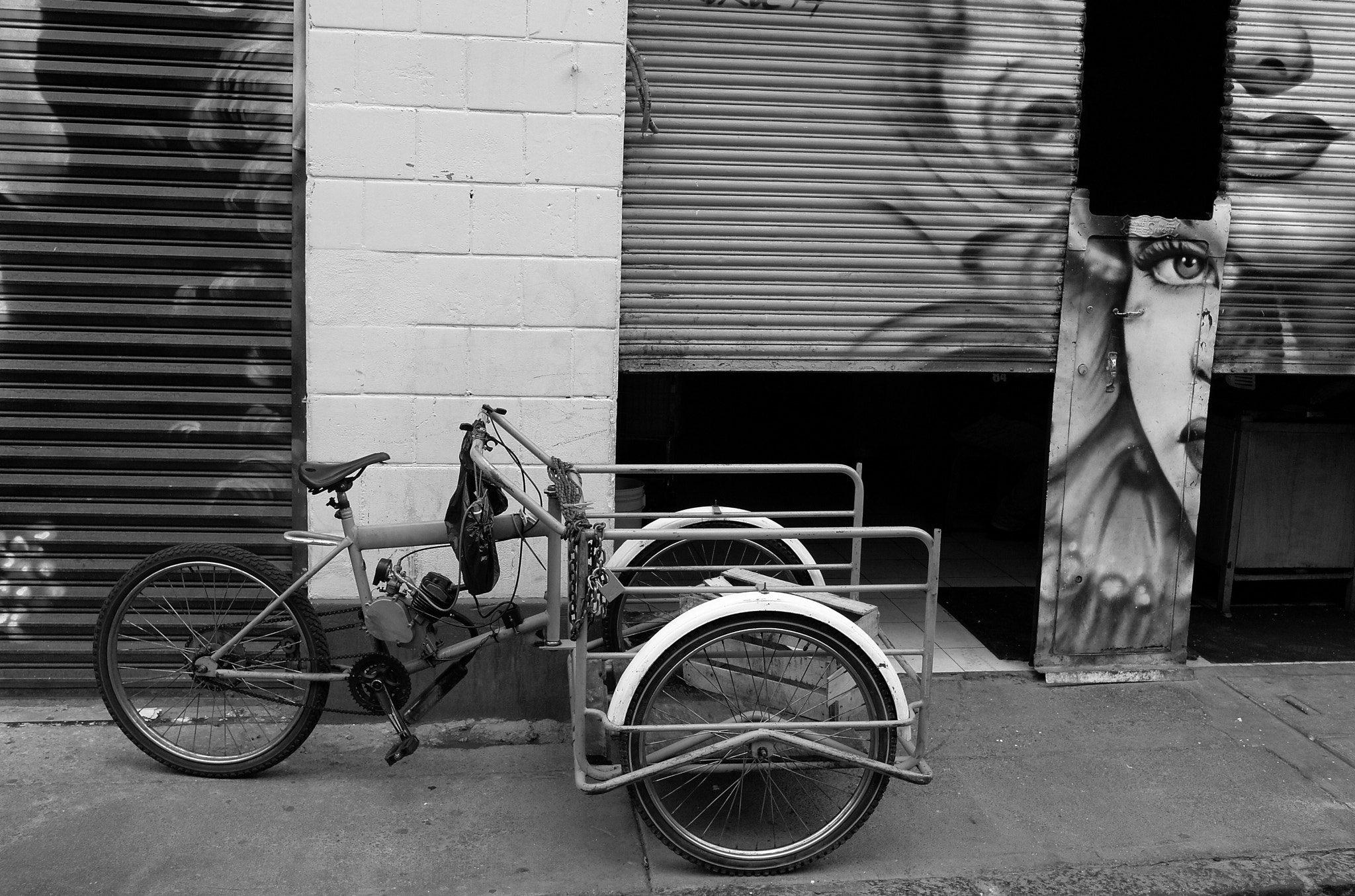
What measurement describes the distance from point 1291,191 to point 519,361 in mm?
3714

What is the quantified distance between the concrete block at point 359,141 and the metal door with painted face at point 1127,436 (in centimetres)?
302

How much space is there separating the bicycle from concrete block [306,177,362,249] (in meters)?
0.97

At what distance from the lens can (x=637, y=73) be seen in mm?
4996

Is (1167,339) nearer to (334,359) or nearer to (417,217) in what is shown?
(417,217)

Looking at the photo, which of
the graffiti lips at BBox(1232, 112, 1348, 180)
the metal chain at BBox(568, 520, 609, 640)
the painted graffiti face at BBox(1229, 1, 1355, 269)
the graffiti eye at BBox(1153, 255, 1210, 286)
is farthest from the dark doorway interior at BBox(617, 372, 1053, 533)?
the metal chain at BBox(568, 520, 609, 640)

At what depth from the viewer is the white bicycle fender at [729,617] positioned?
3.85m

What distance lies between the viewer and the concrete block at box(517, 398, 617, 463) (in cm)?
503

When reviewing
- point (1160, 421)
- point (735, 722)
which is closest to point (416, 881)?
point (735, 722)

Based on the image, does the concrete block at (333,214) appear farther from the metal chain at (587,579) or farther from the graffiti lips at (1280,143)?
the graffiti lips at (1280,143)

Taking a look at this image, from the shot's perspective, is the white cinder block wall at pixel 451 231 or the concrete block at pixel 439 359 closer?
the white cinder block wall at pixel 451 231

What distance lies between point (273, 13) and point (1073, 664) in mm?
4630

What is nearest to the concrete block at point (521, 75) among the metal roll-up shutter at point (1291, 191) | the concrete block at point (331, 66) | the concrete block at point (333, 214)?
the concrete block at point (331, 66)

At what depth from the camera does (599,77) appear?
4863 mm

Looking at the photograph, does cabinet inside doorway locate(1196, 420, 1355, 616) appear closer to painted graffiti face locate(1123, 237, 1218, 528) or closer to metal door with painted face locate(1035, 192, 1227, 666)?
metal door with painted face locate(1035, 192, 1227, 666)
